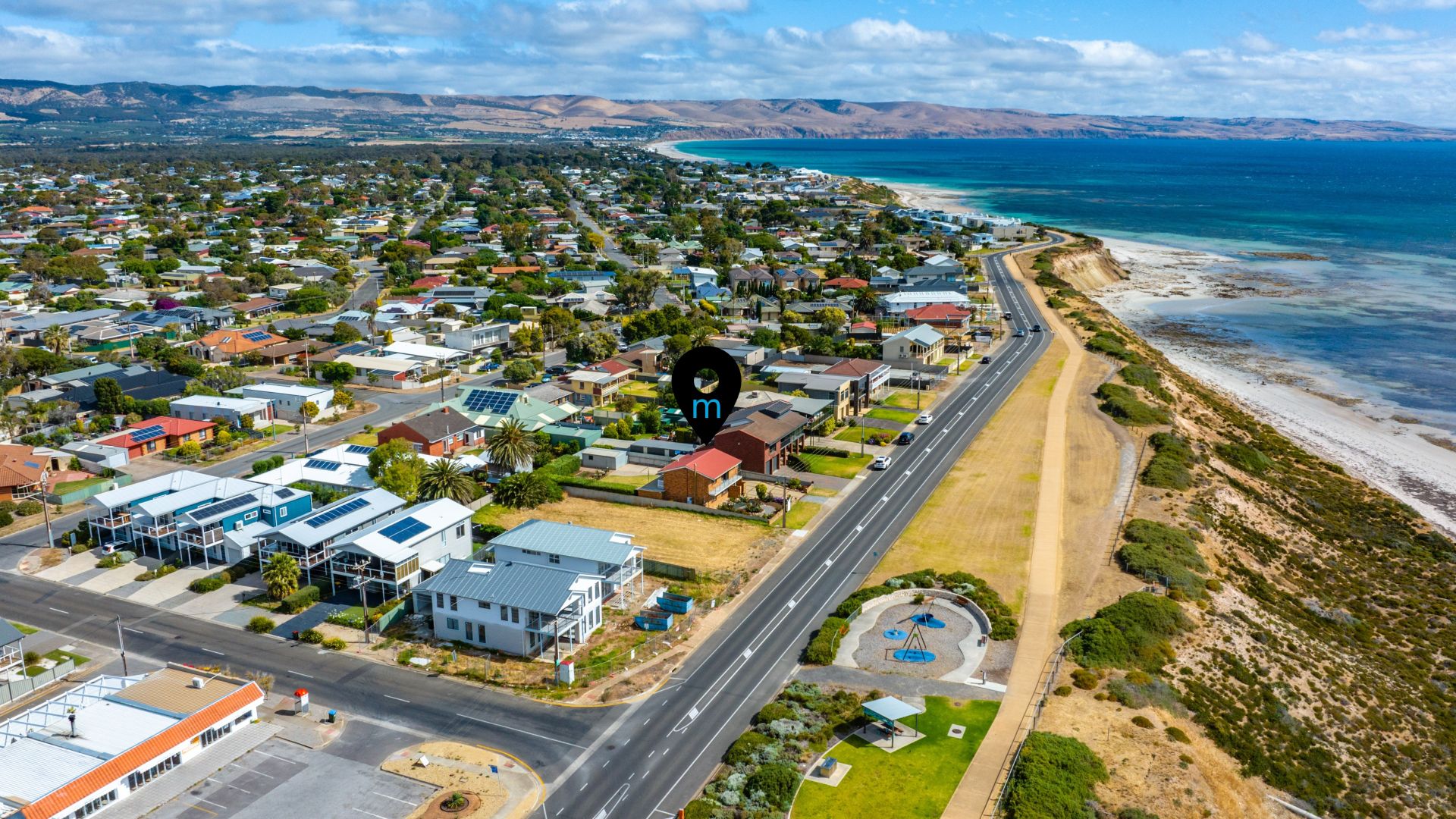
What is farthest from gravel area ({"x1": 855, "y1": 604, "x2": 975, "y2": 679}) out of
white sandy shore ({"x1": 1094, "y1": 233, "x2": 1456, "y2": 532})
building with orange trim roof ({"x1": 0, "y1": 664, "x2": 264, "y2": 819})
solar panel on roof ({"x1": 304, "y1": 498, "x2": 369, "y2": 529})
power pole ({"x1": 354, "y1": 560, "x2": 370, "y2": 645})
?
white sandy shore ({"x1": 1094, "y1": 233, "x2": 1456, "y2": 532})

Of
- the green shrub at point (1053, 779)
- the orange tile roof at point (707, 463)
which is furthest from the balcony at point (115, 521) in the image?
the green shrub at point (1053, 779)

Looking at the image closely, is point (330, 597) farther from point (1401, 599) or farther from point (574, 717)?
point (1401, 599)

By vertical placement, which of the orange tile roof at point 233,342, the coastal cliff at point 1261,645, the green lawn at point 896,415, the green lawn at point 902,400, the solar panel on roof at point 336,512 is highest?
the orange tile roof at point 233,342

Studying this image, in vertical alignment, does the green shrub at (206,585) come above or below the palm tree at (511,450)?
below

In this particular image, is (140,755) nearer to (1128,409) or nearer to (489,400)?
(489,400)

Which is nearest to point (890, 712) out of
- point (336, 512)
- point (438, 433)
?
point (336, 512)

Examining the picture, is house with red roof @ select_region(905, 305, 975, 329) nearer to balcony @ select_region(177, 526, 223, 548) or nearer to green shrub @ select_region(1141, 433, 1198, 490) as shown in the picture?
green shrub @ select_region(1141, 433, 1198, 490)

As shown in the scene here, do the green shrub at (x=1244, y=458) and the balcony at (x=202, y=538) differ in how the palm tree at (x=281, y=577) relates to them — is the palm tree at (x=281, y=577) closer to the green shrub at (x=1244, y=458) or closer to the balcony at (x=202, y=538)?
the balcony at (x=202, y=538)

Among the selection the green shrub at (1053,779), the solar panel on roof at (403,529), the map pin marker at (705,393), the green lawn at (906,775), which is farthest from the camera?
the solar panel on roof at (403,529)
